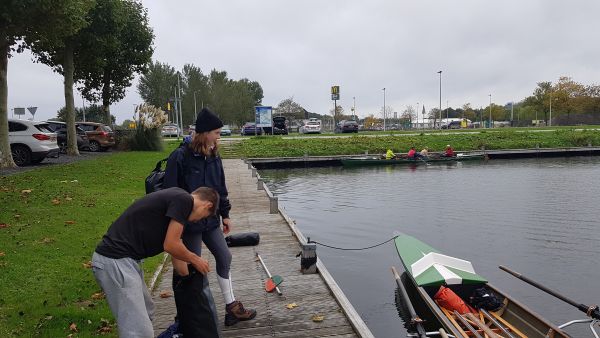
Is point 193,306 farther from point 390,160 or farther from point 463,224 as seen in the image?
point 390,160

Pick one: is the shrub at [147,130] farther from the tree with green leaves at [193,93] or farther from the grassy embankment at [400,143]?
the tree with green leaves at [193,93]

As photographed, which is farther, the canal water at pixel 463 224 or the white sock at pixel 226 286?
the canal water at pixel 463 224

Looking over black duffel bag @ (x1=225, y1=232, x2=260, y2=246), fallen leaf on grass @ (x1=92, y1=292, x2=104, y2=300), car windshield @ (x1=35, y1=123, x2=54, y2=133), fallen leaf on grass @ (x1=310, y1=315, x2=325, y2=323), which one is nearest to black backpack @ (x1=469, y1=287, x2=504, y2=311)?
fallen leaf on grass @ (x1=310, y1=315, x2=325, y2=323)

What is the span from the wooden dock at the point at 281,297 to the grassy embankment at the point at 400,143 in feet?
77.0

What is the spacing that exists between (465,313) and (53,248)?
6288 millimetres

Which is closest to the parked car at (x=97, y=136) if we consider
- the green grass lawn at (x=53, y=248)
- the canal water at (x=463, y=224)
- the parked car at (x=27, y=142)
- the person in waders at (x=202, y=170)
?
the parked car at (x=27, y=142)

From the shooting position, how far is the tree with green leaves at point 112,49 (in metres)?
24.4

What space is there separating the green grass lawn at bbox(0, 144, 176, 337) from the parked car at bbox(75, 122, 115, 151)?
1379 cm

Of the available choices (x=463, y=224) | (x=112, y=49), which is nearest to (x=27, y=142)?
(x=112, y=49)

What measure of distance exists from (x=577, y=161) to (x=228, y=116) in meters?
56.5

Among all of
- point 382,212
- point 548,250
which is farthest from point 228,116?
point 548,250

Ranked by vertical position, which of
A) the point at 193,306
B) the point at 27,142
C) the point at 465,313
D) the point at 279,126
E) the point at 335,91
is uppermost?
the point at 335,91

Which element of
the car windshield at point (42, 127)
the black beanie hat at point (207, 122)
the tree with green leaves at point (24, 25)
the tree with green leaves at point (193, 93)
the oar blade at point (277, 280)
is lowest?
the oar blade at point (277, 280)

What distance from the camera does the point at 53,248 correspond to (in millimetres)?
8062
